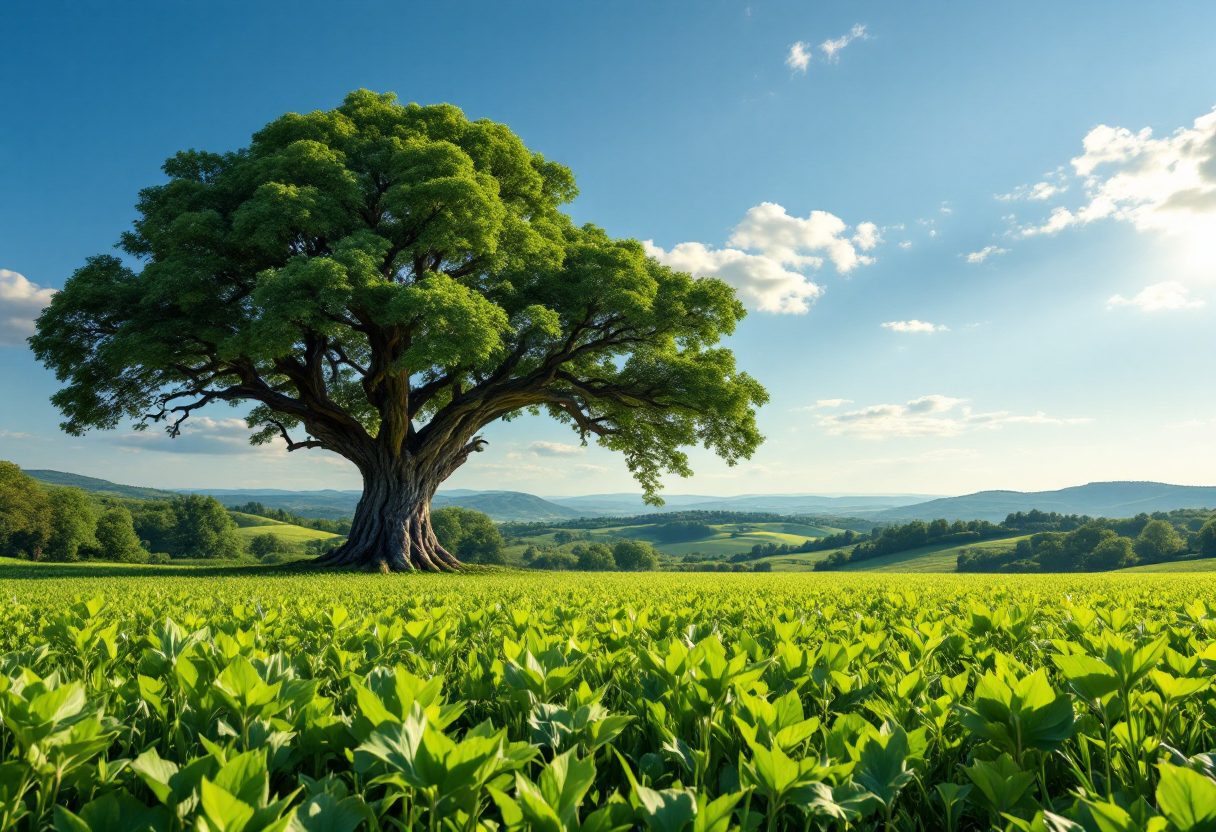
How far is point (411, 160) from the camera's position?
19562mm

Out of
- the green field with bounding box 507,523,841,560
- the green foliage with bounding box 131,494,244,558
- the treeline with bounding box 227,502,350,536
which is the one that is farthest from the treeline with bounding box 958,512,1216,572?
the treeline with bounding box 227,502,350,536

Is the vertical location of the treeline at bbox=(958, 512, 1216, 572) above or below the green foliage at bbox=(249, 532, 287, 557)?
above

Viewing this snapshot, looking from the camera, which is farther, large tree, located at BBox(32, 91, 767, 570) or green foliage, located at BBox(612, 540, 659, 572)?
green foliage, located at BBox(612, 540, 659, 572)

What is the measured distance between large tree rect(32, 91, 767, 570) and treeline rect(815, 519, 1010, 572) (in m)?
84.1

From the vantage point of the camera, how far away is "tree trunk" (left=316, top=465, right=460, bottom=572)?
846 inches

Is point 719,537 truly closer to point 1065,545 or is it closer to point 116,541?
point 1065,545

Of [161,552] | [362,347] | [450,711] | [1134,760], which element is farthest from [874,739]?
[161,552]

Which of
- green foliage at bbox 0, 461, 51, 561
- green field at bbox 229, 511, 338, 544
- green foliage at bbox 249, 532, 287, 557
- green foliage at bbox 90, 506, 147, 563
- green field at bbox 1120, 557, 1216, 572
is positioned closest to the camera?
green field at bbox 1120, 557, 1216, 572

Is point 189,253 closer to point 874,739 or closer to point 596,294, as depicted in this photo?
point 596,294

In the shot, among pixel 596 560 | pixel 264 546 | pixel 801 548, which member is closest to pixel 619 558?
pixel 596 560

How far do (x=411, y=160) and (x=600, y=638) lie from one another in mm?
20030

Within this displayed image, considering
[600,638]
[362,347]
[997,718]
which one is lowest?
[600,638]

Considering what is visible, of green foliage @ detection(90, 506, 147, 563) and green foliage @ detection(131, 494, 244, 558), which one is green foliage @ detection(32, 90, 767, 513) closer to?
green foliage @ detection(90, 506, 147, 563)

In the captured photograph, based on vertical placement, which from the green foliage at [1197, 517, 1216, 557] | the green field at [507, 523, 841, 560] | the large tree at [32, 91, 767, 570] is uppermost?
the large tree at [32, 91, 767, 570]
